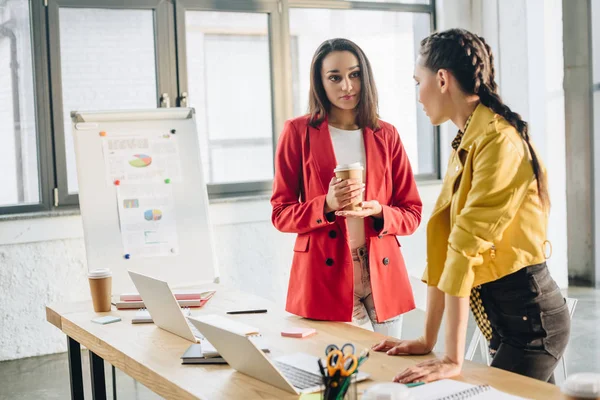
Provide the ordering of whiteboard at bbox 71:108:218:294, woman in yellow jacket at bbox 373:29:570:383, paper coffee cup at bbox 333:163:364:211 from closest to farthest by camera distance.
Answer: woman in yellow jacket at bbox 373:29:570:383 → paper coffee cup at bbox 333:163:364:211 → whiteboard at bbox 71:108:218:294

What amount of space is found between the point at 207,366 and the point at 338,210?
699 mm

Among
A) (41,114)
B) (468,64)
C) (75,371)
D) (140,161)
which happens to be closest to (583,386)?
(468,64)

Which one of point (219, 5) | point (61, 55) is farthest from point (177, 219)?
point (219, 5)

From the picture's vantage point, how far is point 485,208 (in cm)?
154

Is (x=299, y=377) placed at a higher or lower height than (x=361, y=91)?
lower

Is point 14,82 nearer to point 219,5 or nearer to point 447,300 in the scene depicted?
point 219,5

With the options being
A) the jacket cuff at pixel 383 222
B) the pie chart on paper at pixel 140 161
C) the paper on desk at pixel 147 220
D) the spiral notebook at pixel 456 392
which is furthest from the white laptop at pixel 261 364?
the pie chart on paper at pixel 140 161

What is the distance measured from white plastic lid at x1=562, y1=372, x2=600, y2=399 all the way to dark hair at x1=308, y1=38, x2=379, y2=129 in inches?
54.9

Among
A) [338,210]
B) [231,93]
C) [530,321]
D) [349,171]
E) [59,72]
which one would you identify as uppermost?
[59,72]

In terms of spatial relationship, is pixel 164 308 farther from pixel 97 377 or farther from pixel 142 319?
pixel 97 377

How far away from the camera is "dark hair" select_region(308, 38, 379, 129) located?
2533 millimetres

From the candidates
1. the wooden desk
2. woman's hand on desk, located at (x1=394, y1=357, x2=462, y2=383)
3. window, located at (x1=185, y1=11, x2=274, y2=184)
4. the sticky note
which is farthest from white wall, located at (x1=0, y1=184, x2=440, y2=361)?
woman's hand on desk, located at (x1=394, y1=357, x2=462, y2=383)

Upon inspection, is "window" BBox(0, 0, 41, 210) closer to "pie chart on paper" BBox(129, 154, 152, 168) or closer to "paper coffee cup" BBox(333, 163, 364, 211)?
"pie chart on paper" BBox(129, 154, 152, 168)


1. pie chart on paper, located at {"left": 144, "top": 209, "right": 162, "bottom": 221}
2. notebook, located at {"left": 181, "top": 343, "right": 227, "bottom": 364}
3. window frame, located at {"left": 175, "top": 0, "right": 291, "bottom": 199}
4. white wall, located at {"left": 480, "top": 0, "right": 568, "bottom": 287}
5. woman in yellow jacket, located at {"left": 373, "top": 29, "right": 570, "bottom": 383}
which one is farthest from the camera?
white wall, located at {"left": 480, "top": 0, "right": 568, "bottom": 287}
